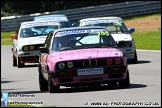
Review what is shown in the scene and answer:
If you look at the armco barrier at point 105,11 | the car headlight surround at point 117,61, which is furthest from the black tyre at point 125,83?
the armco barrier at point 105,11

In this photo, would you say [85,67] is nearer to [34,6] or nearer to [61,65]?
[61,65]

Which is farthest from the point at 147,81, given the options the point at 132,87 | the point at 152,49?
the point at 152,49

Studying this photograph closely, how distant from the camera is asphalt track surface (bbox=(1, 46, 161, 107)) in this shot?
37.6 feet

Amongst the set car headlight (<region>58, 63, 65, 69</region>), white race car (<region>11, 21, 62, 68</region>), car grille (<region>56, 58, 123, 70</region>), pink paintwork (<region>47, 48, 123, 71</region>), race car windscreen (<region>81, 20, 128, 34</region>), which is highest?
pink paintwork (<region>47, 48, 123, 71</region>)

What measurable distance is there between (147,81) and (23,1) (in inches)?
1639

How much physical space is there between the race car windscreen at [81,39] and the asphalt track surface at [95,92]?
0.87 metres

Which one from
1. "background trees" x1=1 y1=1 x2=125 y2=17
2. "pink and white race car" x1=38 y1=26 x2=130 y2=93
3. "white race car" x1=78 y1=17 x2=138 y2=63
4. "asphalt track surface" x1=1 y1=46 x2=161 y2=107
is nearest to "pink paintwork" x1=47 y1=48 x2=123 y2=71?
"pink and white race car" x1=38 y1=26 x2=130 y2=93

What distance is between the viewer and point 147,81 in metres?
15.8

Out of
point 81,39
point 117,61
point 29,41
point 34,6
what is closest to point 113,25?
point 29,41

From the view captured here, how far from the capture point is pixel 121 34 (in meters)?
23.0

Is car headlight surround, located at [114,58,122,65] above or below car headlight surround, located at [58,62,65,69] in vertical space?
above

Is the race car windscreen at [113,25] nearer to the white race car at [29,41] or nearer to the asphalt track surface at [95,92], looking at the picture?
the white race car at [29,41]

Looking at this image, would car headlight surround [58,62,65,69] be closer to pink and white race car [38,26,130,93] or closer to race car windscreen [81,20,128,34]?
pink and white race car [38,26,130,93]

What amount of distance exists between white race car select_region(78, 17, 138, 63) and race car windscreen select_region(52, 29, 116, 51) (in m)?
6.38
